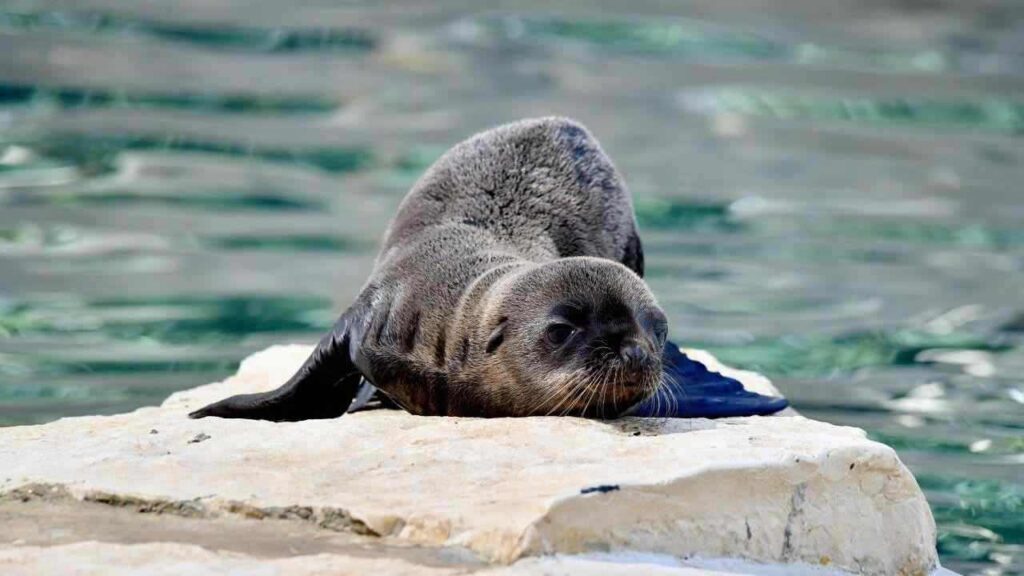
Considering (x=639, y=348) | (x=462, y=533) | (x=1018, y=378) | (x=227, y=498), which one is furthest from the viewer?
(x=1018, y=378)

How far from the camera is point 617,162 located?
48.2ft

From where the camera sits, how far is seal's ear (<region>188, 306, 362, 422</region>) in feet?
21.1

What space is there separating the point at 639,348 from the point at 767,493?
0.89 metres

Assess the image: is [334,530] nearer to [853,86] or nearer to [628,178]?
[628,178]

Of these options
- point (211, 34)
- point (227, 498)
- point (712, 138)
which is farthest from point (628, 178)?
point (227, 498)

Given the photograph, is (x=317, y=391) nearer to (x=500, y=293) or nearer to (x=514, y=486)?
(x=500, y=293)

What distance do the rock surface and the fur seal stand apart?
0.25 m

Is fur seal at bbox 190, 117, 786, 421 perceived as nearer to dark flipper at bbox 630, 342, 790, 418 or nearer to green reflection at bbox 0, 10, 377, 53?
dark flipper at bbox 630, 342, 790, 418

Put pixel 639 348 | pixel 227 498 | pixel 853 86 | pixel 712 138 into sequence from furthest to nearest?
pixel 853 86
pixel 712 138
pixel 639 348
pixel 227 498

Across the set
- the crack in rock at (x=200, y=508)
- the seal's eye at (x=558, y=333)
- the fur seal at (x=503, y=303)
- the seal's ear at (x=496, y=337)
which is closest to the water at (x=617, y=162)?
the fur seal at (x=503, y=303)

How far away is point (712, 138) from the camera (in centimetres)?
1564

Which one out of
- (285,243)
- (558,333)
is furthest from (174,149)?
(558,333)

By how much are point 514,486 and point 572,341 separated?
102cm

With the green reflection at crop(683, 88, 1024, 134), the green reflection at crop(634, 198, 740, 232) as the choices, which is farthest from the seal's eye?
the green reflection at crop(683, 88, 1024, 134)
